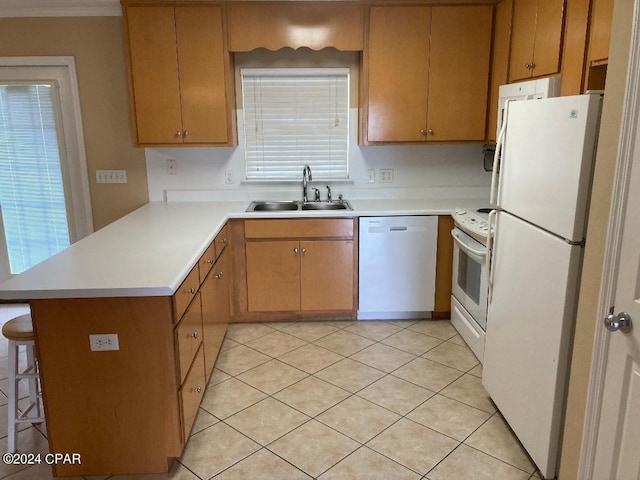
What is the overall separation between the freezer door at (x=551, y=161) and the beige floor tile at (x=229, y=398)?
5.50 feet

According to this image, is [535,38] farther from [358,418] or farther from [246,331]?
[246,331]

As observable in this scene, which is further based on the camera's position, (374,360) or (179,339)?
(374,360)

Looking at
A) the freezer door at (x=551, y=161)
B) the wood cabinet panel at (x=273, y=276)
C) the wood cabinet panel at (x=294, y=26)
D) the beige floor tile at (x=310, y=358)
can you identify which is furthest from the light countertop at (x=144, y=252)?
the freezer door at (x=551, y=161)

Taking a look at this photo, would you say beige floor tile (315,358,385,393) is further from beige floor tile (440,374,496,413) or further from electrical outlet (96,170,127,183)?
electrical outlet (96,170,127,183)

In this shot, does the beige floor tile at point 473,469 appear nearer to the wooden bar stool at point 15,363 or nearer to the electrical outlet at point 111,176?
the wooden bar stool at point 15,363

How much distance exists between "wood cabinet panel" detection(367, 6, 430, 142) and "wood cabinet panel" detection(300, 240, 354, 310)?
866 millimetres

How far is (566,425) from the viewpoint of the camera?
5.91 ft

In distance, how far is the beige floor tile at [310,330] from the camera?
346cm

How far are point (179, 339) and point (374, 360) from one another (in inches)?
57.1

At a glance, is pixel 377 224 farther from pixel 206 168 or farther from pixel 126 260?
pixel 126 260

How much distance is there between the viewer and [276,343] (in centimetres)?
336

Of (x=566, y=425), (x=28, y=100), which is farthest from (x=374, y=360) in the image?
(x=28, y=100)

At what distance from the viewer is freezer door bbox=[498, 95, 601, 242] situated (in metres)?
1.67

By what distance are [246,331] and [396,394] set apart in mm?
1299
